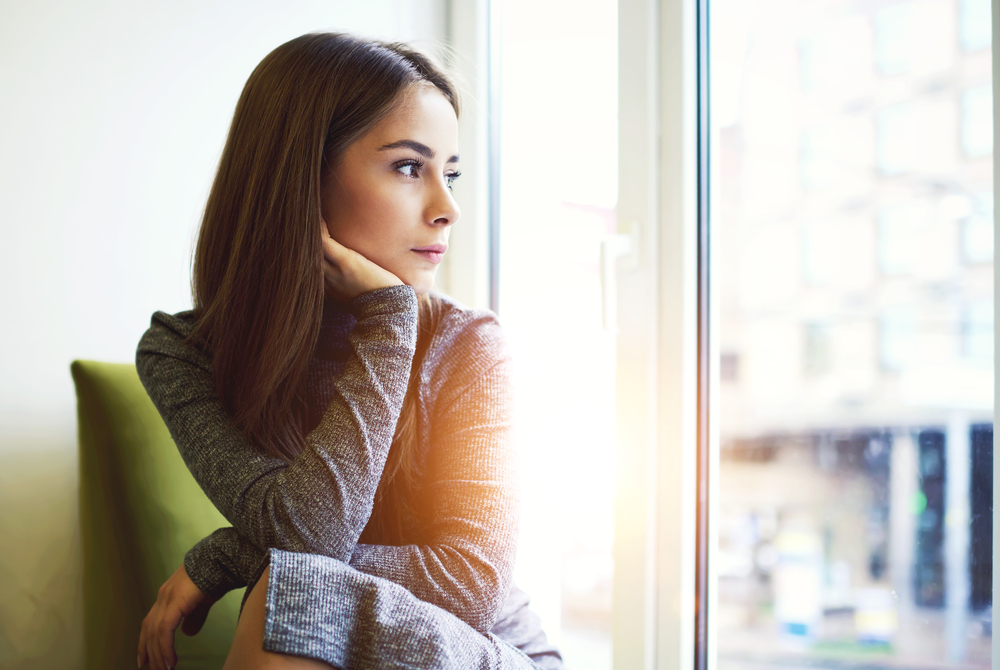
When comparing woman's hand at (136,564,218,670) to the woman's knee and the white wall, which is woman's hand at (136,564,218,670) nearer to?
the woman's knee

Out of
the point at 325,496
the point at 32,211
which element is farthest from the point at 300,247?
the point at 32,211

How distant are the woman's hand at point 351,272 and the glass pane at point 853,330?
0.62 m

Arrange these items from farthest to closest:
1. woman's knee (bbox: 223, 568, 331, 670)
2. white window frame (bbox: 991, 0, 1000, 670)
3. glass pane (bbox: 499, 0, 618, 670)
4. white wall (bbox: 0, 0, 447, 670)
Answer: glass pane (bbox: 499, 0, 618, 670) → white wall (bbox: 0, 0, 447, 670) → white window frame (bbox: 991, 0, 1000, 670) → woman's knee (bbox: 223, 568, 331, 670)

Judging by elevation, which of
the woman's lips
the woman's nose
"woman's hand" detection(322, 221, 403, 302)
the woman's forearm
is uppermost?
the woman's nose

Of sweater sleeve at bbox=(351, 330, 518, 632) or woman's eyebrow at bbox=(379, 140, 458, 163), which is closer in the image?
sweater sleeve at bbox=(351, 330, 518, 632)

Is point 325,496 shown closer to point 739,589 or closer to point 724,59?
point 739,589

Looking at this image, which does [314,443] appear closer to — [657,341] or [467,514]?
[467,514]

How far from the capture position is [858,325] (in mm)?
1037

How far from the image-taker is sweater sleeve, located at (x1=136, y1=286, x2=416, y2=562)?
74 cm

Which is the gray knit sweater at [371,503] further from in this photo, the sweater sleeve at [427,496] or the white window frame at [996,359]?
the white window frame at [996,359]

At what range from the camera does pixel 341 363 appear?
99cm

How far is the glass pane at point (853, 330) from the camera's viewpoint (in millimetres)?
909

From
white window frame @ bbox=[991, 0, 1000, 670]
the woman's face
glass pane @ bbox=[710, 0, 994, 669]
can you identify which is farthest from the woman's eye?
white window frame @ bbox=[991, 0, 1000, 670]

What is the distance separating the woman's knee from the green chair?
1.46ft
